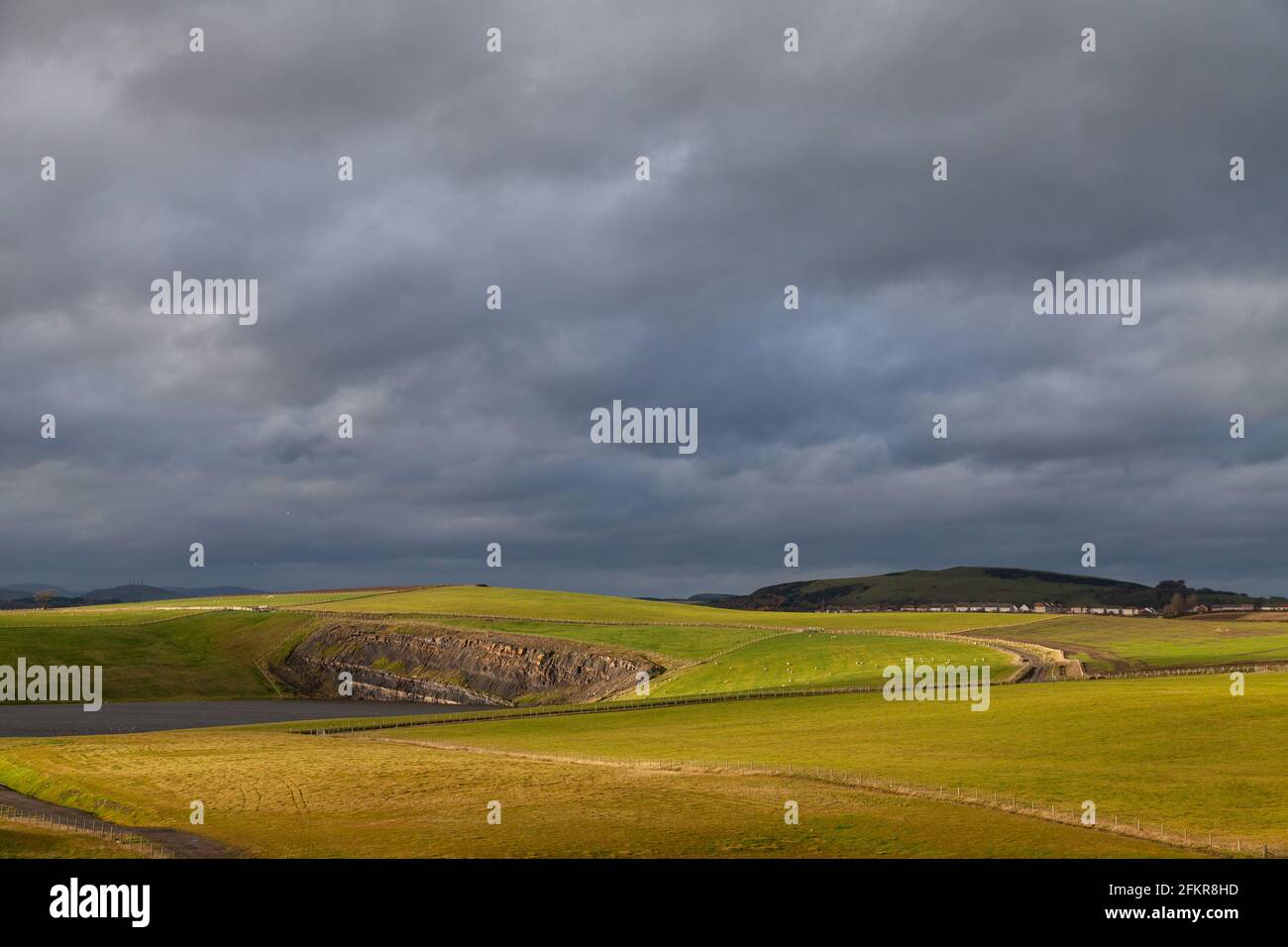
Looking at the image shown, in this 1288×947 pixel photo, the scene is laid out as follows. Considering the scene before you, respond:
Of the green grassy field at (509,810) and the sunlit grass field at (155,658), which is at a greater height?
the green grassy field at (509,810)

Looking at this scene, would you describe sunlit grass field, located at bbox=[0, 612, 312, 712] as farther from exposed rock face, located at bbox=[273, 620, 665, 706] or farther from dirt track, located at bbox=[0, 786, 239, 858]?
dirt track, located at bbox=[0, 786, 239, 858]

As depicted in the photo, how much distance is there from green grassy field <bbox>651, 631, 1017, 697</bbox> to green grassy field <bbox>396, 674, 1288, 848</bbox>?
63.9 feet

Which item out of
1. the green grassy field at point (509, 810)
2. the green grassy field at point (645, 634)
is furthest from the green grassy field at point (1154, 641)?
the green grassy field at point (509, 810)

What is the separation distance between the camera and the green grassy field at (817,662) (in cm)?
12912

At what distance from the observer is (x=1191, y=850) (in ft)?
140

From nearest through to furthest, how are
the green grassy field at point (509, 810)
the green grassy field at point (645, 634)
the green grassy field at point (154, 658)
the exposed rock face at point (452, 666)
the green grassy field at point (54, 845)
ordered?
the green grassy field at point (509, 810) → the green grassy field at point (54, 845) → the exposed rock face at point (452, 666) → the green grassy field at point (645, 634) → the green grassy field at point (154, 658)

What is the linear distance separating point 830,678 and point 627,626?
62.3 metres

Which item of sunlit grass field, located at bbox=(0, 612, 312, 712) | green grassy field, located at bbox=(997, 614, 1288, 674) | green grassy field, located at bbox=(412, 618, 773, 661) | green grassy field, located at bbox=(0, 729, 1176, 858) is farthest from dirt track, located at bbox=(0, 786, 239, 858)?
sunlit grass field, located at bbox=(0, 612, 312, 712)

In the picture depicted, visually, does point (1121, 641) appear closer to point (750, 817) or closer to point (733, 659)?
point (733, 659)

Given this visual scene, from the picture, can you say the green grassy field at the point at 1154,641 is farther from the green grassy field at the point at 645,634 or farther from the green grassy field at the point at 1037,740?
the green grassy field at the point at 645,634

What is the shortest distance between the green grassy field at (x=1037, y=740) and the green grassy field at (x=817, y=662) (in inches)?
766

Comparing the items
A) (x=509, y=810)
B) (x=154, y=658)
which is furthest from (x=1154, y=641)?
(x=154, y=658)

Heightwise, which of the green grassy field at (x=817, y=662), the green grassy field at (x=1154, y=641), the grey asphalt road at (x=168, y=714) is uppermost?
the green grassy field at (x=1154, y=641)
